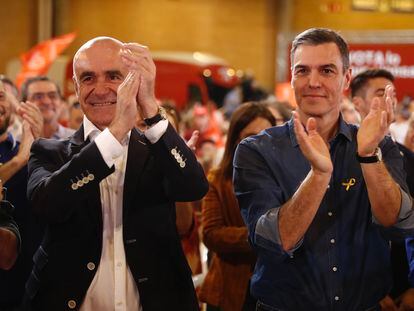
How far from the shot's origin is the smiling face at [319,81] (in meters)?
3.21

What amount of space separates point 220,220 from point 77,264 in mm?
1678

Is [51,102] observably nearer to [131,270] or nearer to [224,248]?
[224,248]

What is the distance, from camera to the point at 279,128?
3334mm

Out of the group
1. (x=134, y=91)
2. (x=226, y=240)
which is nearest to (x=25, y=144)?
(x=226, y=240)

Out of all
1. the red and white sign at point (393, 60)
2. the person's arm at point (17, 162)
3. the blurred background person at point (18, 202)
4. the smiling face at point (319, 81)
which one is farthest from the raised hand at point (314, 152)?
the red and white sign at point (393, 60)

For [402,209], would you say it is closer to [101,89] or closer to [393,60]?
[101,89]

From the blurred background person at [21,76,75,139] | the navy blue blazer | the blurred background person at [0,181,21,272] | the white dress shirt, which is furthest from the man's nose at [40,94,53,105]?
the white dress shirt

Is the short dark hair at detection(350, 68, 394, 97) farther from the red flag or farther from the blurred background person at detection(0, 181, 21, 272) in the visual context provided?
the red flag

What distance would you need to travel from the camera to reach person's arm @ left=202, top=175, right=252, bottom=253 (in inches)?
178

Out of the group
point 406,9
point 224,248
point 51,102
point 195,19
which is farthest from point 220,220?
point 406,9

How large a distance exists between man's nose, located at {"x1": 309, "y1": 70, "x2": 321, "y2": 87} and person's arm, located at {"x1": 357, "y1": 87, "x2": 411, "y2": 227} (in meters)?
0.24

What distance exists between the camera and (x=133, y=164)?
127 inches

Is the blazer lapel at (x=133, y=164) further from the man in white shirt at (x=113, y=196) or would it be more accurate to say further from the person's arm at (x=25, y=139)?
the person's arm at (x=25, y=139)

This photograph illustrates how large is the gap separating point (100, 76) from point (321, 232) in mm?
1061
